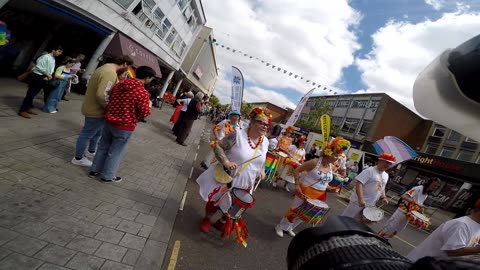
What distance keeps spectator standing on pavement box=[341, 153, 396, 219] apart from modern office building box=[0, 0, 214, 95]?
11124 millimetres

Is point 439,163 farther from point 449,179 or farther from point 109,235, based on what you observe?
point 109,235

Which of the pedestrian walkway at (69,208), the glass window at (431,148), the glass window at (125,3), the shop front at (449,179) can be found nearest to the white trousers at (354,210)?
the pedestrian walkway at (69,208)

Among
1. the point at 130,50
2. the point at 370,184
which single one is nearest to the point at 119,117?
the point at 370,184

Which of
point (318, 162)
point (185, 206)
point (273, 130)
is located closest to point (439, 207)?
point (273, 130)

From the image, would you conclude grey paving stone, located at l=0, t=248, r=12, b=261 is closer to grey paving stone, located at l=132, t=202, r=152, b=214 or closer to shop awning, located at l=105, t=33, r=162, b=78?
grey paving stone, located at l=132, t=202, r=152, b=214

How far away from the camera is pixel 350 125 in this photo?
37.2 metres

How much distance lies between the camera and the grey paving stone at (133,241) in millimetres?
2838

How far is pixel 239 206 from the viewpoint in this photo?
11.5ft

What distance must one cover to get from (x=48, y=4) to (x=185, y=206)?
9.69 metres

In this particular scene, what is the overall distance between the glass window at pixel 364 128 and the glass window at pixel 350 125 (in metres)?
1.18

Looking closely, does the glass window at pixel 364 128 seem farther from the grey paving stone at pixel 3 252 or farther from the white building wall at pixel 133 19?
the grey paving stone at pixel 3 252

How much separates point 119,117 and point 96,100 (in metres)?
0.63

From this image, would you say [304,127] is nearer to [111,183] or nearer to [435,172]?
[435,172]

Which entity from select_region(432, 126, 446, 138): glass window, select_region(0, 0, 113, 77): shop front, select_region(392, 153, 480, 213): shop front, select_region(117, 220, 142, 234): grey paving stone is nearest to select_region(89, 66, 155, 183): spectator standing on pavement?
select_region(117, 220, 142, 234): grey paving stone
